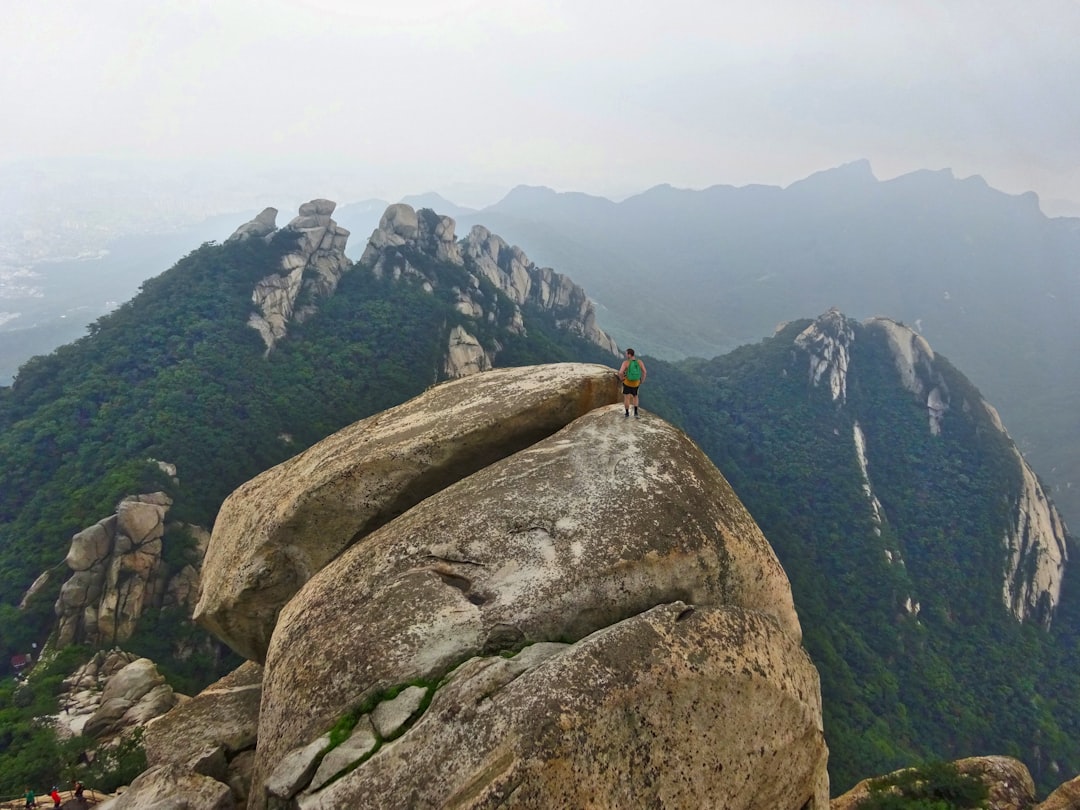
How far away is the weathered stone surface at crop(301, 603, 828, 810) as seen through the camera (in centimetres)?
582

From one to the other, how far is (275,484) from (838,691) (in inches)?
1836

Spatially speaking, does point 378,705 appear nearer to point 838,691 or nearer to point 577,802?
point 577,802

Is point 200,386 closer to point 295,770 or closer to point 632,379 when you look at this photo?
point 632,379

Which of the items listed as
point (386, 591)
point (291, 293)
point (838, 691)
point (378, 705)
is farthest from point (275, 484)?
point (291, 293)

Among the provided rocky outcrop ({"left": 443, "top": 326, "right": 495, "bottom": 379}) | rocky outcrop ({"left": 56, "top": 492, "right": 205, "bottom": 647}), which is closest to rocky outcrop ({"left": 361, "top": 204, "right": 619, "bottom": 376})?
rocky outcrop ({"left": 443, "top": 326, "right": 495, "bottom": 379})

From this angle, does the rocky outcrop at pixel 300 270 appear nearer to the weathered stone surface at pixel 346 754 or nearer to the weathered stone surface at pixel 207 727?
the weathered stone surface at pixel 207 727

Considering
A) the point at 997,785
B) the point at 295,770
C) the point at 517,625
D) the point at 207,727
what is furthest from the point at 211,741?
the point at 997,785

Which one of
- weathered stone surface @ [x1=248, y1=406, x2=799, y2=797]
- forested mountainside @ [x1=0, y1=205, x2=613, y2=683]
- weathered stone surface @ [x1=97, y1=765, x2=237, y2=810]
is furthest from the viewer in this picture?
forested mountainside @ [x1=0, y1=205, x2=613, y2=683]

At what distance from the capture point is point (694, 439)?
6341 cm

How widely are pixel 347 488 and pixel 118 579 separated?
28.5 metres

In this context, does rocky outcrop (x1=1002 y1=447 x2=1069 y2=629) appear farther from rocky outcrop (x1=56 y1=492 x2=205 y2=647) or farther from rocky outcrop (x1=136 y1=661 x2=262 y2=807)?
rocky outcrop (x1=56 y1=492 x2=205 y2=647)

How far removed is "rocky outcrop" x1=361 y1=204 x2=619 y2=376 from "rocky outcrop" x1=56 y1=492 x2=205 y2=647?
32075 mm

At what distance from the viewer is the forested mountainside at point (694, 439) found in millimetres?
37562

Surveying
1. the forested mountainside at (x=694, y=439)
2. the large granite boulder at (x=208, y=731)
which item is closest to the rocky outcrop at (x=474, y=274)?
the forested mountainside at (x=694, y=439)
